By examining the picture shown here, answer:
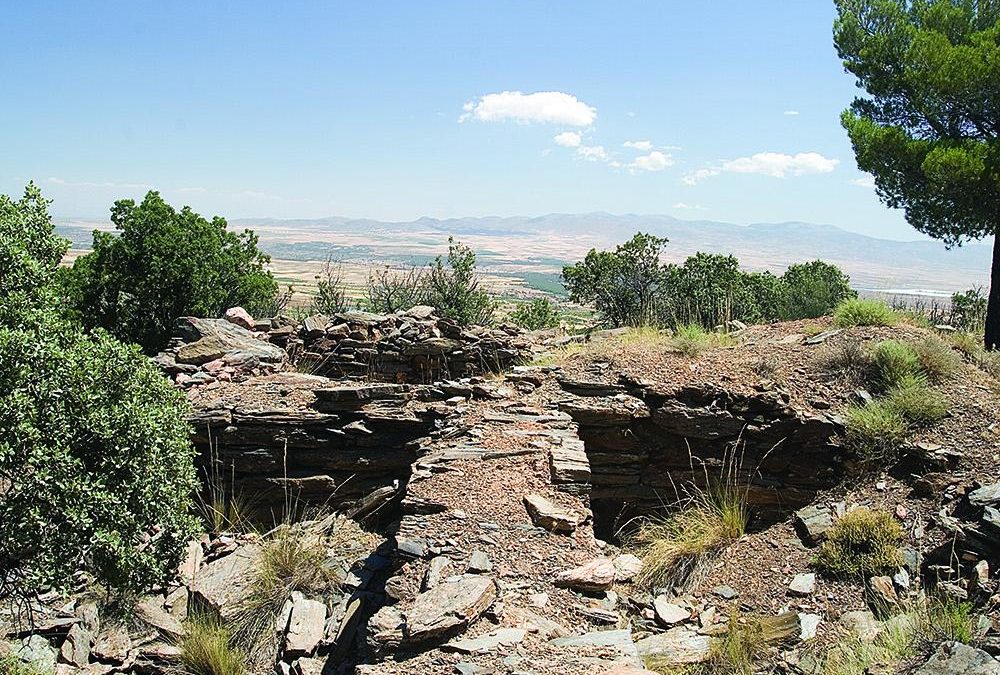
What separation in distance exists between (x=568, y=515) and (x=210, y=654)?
10.2 ft

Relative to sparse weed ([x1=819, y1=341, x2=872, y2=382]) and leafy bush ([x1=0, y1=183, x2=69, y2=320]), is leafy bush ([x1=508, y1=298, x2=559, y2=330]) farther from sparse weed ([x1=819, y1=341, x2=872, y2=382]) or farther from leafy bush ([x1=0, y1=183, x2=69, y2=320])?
leafy bush ([x1=0, y1=183, x2=69, y2=320])

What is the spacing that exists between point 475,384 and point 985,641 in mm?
6061

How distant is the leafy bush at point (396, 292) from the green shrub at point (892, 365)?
410 inches

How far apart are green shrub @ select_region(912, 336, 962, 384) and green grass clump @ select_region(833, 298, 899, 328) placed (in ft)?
3.69

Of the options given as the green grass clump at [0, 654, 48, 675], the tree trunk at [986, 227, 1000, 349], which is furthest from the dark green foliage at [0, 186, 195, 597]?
the tree trunk at [986, 227, 1000, 349]

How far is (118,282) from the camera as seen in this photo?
1520cm

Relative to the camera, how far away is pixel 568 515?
20.5 feet

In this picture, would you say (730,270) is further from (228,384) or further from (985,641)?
(985,641)

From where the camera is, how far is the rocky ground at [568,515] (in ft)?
16.4

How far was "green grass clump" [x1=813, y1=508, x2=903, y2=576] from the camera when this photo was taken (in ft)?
20.1

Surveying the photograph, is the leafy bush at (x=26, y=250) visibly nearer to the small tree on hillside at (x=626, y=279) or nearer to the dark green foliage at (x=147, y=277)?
the dark green foliage at (x=147, y=277)

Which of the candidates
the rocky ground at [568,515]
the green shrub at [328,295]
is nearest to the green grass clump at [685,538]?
the rocky ground at [568,515]

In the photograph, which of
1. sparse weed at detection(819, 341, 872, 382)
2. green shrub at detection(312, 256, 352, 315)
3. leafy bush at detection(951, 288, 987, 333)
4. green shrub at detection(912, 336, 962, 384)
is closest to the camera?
green shrub at detection(912, 336, 962, 384)

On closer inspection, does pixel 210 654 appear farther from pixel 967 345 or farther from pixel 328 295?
pixel 328 295
